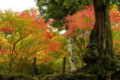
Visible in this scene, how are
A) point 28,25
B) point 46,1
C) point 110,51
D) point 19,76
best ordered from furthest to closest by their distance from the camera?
point 46,1
point 28,25
point 110,51
point 19,76

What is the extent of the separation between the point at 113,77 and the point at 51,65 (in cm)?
1001

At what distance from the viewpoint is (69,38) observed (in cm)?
1310

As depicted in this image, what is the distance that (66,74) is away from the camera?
738 centimetres

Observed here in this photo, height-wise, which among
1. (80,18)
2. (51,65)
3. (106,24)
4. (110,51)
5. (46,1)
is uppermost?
(46,1)

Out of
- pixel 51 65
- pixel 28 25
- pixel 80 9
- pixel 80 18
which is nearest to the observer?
pixel 28 25

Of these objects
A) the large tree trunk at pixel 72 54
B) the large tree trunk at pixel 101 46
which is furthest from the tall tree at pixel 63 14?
the large tree trunk at pixel 101 46

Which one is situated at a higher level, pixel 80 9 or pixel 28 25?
pixel 80 9

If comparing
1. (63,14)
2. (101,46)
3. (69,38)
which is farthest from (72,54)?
(101,46)

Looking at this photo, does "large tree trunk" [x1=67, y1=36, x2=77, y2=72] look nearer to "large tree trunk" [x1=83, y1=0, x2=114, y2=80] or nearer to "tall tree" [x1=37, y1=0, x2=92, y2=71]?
"tall tree" [x1=37, y1=0, x2=92, y2=71]

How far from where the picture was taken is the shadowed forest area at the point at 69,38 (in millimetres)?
7191

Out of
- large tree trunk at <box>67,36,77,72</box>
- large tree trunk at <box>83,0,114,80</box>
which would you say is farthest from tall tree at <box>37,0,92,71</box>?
large tree trunk at <box>83,0,114,80</box>

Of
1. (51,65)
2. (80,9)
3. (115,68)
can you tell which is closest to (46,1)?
(80,9)

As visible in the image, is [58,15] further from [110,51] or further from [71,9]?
[110,51]

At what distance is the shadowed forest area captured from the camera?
7191 mm
